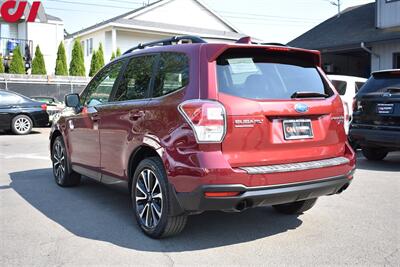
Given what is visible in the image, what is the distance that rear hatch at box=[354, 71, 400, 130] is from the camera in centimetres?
789

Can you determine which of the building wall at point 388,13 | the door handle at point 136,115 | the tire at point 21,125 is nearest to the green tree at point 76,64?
the tire at point 21,125

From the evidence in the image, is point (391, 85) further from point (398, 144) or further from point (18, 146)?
point (18, 146)

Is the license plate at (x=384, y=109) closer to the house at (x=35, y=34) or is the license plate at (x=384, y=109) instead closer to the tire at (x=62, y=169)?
the tire at (x=62, y=169)

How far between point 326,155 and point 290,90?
701 mm

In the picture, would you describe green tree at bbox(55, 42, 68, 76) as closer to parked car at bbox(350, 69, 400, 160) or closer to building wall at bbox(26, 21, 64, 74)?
building wall at bbox(26, 21, 64, 74)

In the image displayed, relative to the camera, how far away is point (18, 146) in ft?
38.7

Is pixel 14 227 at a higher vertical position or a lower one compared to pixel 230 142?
lower

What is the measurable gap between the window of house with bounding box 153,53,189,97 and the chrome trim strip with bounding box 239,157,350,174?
0.97 metres

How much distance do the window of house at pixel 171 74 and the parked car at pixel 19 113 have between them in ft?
37.4

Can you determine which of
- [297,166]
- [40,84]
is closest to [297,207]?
[297,166]

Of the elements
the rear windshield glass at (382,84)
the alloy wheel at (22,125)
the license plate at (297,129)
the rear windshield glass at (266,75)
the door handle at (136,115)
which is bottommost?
the alloy wheel at (22,125)

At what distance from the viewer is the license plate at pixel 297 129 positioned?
4.14 meters

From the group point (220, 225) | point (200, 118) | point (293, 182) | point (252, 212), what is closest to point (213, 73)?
point (200, 118)

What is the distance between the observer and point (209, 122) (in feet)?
12.5
